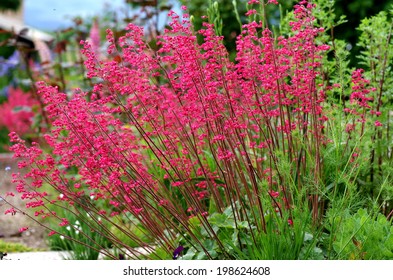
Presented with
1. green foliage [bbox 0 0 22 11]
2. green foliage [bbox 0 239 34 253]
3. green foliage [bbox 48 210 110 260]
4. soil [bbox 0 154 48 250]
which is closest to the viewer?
green foliage [bbox 48 210 110 260]

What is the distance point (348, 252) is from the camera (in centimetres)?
314

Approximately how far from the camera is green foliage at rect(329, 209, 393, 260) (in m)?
3.11

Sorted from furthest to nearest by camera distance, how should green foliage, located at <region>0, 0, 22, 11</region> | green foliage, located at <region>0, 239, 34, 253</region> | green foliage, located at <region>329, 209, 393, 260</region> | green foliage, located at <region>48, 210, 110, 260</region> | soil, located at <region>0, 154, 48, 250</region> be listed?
green foliage, located at <region>0, 0, 22, 11</region>, soil, located at <region>0, 154, 48, 250</region>, green foliage, located at <region>0, 239, 34, 253</region>, green foliage, located at <region>48, 210, 110, 260</region>, green foliage, located at <region>329, 209, 393, 260</region>

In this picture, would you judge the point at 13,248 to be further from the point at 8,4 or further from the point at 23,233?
the point at 8,4

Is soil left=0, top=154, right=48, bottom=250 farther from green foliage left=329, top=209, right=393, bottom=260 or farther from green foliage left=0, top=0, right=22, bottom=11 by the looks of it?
green foliage left=0, top=0, right=22, bottom=11

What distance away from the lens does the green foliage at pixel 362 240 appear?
3111 mm

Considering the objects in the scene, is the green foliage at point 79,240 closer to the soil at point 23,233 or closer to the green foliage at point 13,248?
the green foliage at point 13,248

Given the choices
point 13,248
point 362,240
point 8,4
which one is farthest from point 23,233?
point 8,4

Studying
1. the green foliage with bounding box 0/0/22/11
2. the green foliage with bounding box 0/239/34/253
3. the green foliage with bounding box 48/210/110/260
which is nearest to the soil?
the green foliage with bounding box 0/239/34/253

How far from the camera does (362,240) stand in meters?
3.19

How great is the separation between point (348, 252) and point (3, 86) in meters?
13.0

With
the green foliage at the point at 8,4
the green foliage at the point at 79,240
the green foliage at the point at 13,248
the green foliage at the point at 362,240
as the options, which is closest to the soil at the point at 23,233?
the green foliage at the point at 13,248
